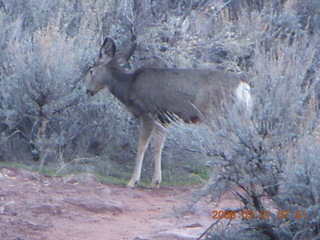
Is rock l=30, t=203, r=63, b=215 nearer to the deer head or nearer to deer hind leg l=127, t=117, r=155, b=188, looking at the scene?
deer hind leg l=127, t=117, r=155, b=188

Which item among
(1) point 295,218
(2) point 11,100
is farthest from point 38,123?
(1) point 295,218

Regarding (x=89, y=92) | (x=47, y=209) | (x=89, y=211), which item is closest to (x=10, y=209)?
(x=47, y=209)

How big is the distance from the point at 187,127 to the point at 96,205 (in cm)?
→ 215

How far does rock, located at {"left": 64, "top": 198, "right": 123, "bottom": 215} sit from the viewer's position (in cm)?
851

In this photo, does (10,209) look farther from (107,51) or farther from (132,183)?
(107,51)

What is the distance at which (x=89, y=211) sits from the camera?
27.7 feet

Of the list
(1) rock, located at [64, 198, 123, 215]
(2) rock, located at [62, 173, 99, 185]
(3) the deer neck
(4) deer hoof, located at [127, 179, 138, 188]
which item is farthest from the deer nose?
(1) rock, located at [64, 198, 123, 215]

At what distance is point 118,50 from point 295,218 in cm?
697

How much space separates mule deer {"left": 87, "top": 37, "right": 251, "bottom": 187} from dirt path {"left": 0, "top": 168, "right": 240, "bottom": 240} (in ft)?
2.86

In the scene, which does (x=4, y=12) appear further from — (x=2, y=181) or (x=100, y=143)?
(x=2, y=181)

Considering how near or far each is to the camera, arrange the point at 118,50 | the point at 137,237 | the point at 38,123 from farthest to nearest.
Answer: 1. the point at 118,50
2. the point at 38,123
3. the point at 137,237

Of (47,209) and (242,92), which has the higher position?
(242,92)

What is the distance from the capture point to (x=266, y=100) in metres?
6.67

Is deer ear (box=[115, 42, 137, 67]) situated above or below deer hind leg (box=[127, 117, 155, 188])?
above
